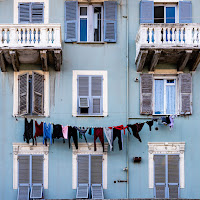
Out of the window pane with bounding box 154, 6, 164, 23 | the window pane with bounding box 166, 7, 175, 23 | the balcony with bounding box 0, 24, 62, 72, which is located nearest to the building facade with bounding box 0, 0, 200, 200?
the balcony with bounding box 0, 24, 62, 72

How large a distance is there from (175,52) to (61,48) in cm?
458

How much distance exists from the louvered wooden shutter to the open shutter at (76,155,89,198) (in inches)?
78.9

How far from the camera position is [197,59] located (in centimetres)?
2111

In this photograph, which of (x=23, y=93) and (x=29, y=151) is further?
(x=23, y=93)

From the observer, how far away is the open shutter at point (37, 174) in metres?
20.7

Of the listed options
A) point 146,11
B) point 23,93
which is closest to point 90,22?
point 146,11

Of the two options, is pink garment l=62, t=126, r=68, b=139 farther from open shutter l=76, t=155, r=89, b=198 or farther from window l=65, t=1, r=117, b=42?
window l=65, t=1, r=117, b=42

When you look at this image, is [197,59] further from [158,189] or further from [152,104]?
[158,189]

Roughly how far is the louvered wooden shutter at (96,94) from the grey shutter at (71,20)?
6.31 feet

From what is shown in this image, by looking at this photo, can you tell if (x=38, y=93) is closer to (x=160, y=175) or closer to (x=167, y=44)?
(x=167, y=44)

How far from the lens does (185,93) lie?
21.4 meters

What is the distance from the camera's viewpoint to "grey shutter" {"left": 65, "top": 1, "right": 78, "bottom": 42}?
21.8 metres

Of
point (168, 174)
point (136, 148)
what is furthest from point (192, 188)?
point (136, 148)

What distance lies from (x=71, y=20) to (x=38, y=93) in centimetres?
346
